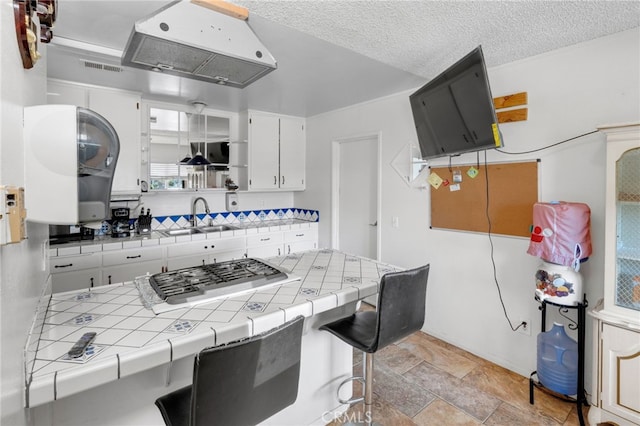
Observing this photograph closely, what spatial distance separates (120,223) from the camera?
3.24 meters

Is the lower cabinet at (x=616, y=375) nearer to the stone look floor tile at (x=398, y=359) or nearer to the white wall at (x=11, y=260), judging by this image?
the stone look floor tile at (x=398, y=359)

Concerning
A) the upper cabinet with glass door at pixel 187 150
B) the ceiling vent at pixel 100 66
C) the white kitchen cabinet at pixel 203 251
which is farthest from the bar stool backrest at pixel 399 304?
the upper cabinet with glass door at pixel 187 150

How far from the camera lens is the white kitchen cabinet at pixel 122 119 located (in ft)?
9.93

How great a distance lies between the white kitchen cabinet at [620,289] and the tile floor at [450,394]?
395 millimetres

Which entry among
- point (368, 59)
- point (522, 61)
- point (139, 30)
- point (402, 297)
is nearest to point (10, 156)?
point (139, 30)

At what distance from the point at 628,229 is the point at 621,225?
4 cm

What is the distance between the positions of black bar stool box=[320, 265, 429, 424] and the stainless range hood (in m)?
1.28

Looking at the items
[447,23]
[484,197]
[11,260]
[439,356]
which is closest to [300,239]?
[439,356]

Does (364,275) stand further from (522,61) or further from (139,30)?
(522,61)

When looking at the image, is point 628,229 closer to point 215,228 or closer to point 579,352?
point 579,352

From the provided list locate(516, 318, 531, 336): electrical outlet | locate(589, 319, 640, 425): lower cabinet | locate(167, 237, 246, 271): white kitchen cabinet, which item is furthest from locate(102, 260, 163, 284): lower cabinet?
locate(589, 319, 640, 425): lower cabinet

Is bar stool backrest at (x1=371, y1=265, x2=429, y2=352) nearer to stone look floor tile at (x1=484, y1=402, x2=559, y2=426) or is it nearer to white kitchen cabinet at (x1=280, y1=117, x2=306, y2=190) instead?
stone look floor tile at (x1=484, y1=402, x2=559, y2=426)

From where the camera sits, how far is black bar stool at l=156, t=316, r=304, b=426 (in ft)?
2.87

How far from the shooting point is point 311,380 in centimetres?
179
